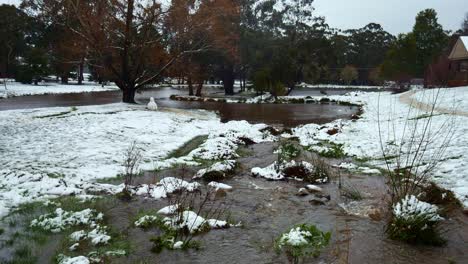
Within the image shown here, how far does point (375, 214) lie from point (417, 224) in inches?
40.6

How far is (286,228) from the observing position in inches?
212

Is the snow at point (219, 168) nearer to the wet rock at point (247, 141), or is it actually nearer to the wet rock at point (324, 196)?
the wet rock at point (324, 196)

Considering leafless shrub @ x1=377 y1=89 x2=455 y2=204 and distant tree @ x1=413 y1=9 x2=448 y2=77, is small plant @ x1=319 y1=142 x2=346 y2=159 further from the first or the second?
distant tree @ x1=413 y1=9 x2=448 y2=77

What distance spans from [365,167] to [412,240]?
4.21 meters

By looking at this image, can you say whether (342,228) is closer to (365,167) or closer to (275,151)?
(365,167)

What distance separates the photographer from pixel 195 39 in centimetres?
2356

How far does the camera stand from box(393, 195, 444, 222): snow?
484cm

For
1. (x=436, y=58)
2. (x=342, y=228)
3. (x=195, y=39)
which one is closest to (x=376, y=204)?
(x=342, y=228)

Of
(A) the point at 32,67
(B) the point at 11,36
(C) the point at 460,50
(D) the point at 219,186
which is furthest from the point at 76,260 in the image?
(B) the point at 11,36

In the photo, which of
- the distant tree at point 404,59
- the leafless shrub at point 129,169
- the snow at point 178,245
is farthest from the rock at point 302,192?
the distant tree at point 404,59

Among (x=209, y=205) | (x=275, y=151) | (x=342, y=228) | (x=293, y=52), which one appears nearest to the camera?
(x=342, y=228)

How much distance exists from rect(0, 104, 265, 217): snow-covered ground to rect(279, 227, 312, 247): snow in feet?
12.2

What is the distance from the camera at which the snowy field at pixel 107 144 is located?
6.90m

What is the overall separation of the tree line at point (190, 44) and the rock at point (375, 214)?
1736 centimetres
